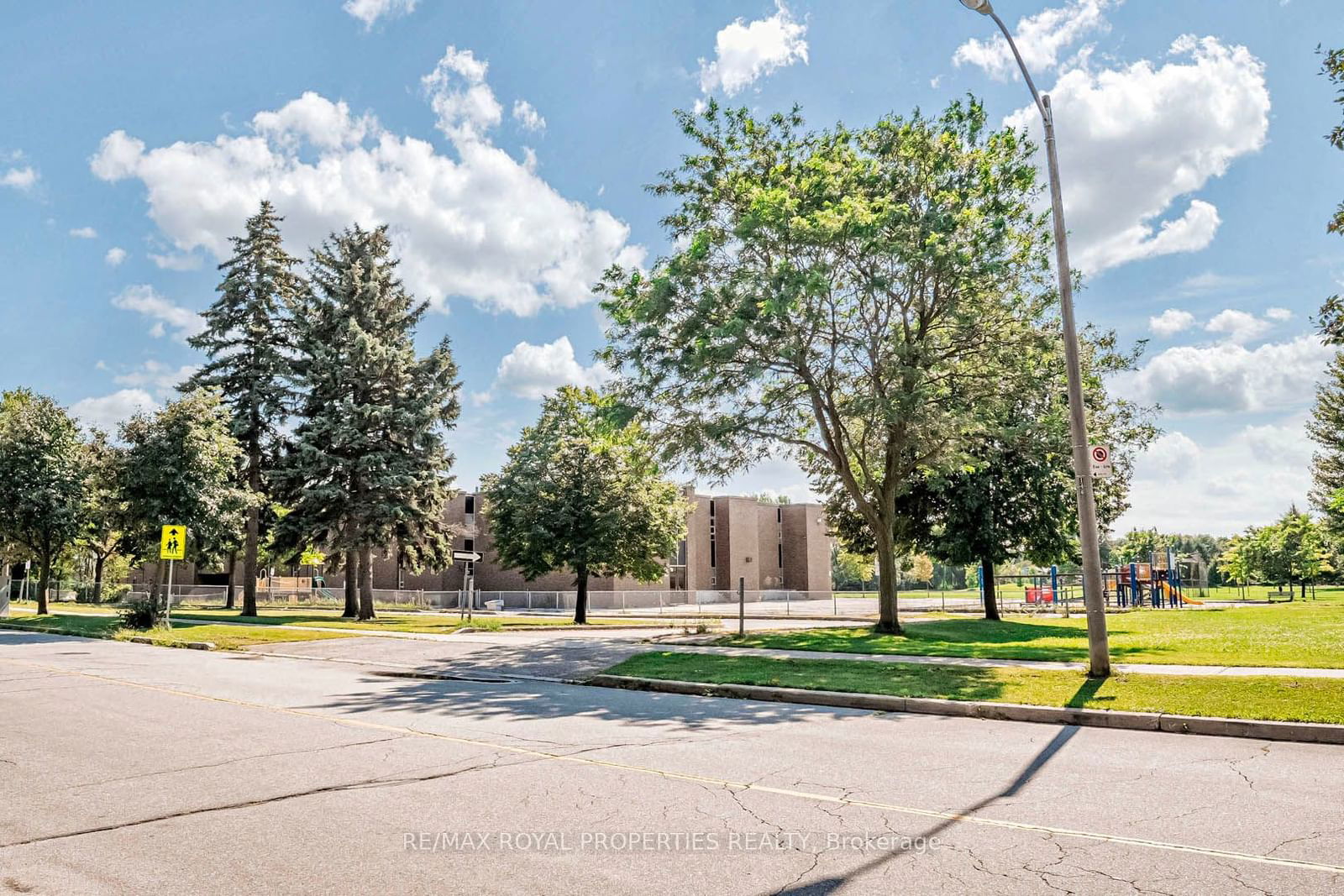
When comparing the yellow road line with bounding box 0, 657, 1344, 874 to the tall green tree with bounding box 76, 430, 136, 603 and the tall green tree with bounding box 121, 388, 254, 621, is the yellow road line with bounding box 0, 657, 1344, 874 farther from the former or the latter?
the tall green tree with bounding box 76, 430, 136, 603

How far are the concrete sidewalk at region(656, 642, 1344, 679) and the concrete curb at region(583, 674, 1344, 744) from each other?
10.7 feet

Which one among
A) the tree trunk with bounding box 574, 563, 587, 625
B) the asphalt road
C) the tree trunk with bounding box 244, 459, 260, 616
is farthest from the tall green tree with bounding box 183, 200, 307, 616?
the asphalt road

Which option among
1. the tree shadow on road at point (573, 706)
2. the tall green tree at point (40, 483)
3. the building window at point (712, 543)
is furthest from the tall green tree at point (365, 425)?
the building window at point (712, 543)

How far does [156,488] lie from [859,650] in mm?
23543

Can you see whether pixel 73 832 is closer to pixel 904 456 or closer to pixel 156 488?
pixel 904 456

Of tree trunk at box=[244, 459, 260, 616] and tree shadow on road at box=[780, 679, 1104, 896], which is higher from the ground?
tree trunk at box=[244, 459, 260, 616]

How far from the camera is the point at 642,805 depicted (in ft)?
19.7

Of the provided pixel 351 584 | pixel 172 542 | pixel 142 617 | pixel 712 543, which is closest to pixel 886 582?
pixel 172 542

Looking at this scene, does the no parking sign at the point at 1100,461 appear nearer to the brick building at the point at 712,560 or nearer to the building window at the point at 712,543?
the brick building at the point at 712,560

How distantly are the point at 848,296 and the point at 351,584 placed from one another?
25615 millimetres

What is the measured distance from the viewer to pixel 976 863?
4789mm

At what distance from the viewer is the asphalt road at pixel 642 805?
462 cm

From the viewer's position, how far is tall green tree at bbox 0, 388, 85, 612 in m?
36.8

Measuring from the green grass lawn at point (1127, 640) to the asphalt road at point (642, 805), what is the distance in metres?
7.28
